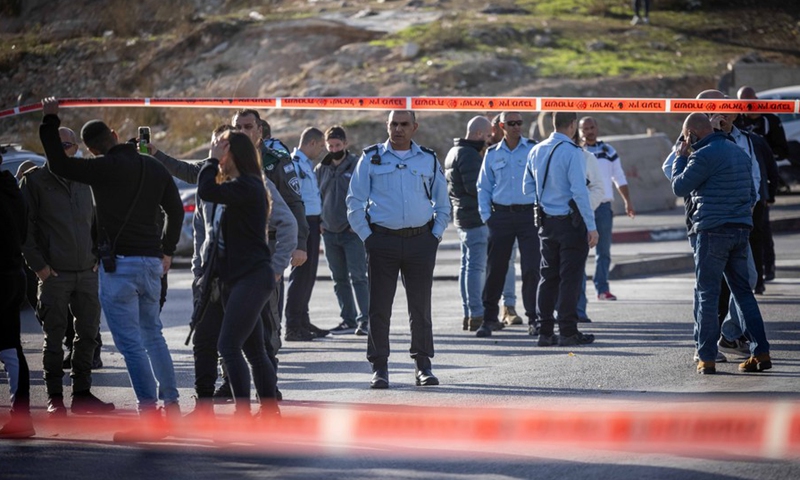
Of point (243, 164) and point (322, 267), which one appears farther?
point (322, 267)

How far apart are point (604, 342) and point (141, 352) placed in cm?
479

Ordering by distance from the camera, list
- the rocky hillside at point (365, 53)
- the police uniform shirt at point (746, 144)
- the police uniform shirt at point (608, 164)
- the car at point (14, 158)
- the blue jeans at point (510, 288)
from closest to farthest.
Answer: the police uniform shirt at point (746, 144) → the blue jeans at point (510, 288) → the police uniform shirt at point (608, 164) → the car at point (14, 158) → the rocky hillside at point (365, 53)

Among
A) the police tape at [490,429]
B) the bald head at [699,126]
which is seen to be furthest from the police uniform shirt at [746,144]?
the police tape at [490,429]

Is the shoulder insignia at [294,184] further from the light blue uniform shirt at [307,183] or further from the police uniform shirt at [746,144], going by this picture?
the police uniform shirt at [746,144]

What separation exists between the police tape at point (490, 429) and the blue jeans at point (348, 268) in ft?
14.1

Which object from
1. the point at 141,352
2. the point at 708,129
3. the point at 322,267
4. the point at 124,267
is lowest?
the point at 322,267

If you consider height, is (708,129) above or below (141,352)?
above

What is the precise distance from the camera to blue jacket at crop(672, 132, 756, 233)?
9.41 metres

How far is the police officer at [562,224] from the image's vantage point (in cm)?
1125

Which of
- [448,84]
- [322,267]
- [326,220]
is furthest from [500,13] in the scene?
[326,220]

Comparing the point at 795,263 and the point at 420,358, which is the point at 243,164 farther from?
the point at 795,263

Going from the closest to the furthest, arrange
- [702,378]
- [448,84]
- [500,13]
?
[702,378] → [448,84] → [500,13]

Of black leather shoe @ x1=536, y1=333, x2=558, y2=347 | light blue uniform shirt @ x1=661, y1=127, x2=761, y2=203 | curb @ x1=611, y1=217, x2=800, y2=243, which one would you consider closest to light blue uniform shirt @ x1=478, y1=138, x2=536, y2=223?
black leather shoe @ x1=536, y1=333, x2=558, y2=347

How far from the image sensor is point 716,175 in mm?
9469
